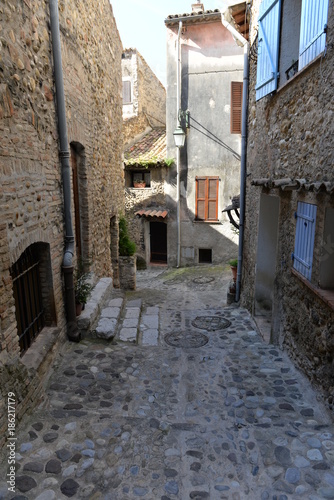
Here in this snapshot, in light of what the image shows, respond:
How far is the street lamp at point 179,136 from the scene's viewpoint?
12.0 meters

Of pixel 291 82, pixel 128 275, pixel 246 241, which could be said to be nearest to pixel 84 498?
pixel 291 82

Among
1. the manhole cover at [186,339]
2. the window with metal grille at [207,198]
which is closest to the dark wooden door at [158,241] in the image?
the window with metal grille at [207,198]

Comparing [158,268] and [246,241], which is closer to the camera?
[246,241]

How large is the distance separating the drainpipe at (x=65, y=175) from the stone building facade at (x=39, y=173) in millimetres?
83

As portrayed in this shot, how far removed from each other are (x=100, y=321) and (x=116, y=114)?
566 cm

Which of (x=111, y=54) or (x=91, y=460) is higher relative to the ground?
(x=111, y=54)

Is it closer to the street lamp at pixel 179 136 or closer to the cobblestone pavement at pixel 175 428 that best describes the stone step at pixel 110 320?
the cobblestone pavement at pixel 175 428

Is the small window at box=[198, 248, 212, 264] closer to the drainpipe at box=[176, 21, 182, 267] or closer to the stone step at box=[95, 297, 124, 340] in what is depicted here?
the drainpipe at box=[176, 21, 182, 267]

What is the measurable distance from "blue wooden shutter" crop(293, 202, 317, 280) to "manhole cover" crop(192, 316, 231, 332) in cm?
239

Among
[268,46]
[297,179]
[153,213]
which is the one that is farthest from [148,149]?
[297,179]

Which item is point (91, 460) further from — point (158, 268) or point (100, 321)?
point (158, 268)

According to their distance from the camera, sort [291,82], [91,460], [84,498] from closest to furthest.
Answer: [84,498]
[91,460]
[291,82]

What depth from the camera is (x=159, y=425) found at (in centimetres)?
326

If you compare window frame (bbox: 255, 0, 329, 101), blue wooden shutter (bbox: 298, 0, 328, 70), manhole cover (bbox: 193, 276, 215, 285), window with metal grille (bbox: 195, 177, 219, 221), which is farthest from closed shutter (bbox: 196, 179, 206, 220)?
blue wooden shutter (bbox: 298, 0, 328, 70)
